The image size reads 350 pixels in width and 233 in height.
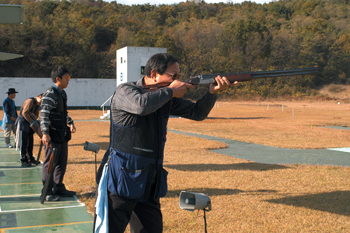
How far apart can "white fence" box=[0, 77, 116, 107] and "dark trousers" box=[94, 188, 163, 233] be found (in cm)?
3669

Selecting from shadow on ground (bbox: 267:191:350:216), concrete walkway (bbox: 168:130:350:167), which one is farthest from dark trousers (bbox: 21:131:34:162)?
shadow on ground (bbox: 267:191:350:216)

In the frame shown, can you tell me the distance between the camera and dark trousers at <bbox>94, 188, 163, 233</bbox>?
8.55 feet

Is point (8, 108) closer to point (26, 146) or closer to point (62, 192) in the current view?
point (26, 146)

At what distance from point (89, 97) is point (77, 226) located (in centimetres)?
3544

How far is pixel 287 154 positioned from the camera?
10.6 meters

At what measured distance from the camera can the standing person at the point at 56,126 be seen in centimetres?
527

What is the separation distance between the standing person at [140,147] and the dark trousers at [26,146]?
658 cm

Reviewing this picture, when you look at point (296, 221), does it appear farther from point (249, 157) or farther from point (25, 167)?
point (25, 167)

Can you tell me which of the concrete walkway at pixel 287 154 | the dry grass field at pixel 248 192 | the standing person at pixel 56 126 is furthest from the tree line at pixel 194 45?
the standing person at pixel 56 126

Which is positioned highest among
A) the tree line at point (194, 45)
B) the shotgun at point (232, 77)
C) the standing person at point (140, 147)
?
the tree line at point (194, 45)

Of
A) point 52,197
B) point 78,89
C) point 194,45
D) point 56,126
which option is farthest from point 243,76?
point 194,45

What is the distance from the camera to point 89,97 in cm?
3875

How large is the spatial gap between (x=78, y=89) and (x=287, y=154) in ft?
103

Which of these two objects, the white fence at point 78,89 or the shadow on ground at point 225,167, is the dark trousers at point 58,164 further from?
the white fence at point 78,89
